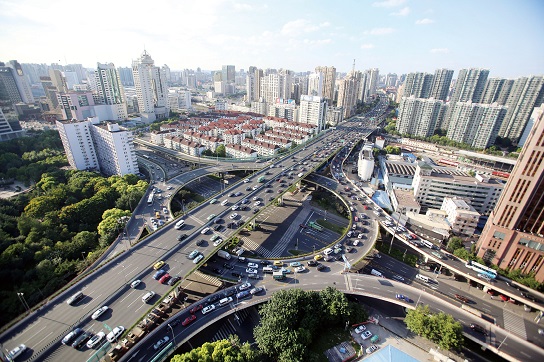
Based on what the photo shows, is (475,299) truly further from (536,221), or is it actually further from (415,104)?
(415,104)

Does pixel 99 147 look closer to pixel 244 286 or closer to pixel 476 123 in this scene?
pixel 244 286

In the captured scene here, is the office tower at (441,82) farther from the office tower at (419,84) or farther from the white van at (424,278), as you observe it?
the white van at (424,278)

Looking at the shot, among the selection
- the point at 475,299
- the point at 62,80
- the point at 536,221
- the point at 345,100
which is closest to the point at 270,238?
the point at 475,299

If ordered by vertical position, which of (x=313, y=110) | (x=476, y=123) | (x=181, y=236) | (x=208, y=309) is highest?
(x=313, y=110)

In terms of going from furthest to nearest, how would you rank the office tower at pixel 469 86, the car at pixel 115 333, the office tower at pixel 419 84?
the office tower at pixel 419 84 < the office tower at pixel 469 86 < the car at pixel 115 333

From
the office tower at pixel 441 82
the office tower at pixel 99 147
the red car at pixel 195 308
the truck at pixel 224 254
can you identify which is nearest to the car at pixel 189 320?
the red car at pixel 195 308

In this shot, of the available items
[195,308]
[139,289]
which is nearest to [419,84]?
[195,308]
